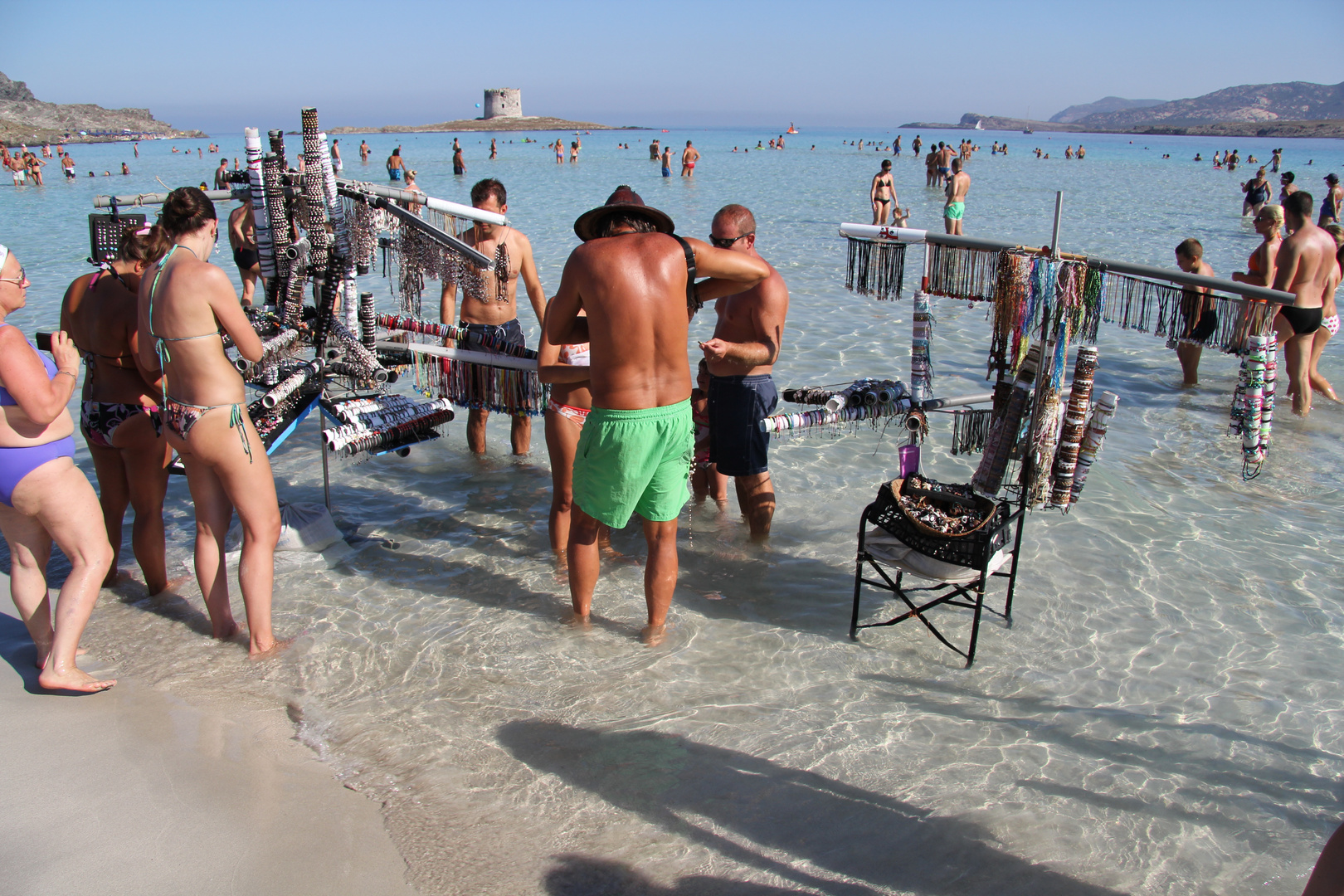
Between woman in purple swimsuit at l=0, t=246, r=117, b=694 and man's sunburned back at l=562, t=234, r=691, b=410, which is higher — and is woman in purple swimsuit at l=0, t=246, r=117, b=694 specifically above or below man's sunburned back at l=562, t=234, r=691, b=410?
below

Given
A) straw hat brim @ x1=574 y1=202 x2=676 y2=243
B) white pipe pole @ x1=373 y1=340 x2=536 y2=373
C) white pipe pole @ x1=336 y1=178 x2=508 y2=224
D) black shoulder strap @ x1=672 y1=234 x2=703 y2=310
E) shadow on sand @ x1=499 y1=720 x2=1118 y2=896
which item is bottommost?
shadow on sand @ x1=499 y1=720 x2=1118 y2=896

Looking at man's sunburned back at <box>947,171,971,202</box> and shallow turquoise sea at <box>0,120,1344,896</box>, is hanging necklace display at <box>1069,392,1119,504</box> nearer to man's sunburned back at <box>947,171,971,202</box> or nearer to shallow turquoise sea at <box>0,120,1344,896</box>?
shallow turquoise sea at <box>0,120,1344,896</box>

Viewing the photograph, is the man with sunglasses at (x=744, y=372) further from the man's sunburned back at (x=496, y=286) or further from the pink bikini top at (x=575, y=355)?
the man's sunburned back at (x=496, y=286)

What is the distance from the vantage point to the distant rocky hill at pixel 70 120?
71863mm

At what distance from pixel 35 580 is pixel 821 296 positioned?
9522 millimetres

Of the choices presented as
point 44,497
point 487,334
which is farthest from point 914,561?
point 44,497

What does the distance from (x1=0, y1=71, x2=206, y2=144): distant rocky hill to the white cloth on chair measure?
7749 centimetres

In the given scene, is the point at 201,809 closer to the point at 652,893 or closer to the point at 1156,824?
the point at 652,893

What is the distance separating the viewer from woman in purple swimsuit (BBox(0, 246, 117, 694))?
2.95 meters

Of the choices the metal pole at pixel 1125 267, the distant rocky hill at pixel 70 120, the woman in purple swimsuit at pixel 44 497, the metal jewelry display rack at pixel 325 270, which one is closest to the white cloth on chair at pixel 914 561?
the metal pole at pixel 1125 267

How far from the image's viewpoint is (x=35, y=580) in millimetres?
3328

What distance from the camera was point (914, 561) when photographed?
352cm

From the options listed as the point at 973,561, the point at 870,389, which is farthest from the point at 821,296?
the point at 973,561

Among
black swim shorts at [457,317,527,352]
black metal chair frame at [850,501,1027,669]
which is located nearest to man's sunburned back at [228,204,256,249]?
black swim shorts at [457,317,527,352]
